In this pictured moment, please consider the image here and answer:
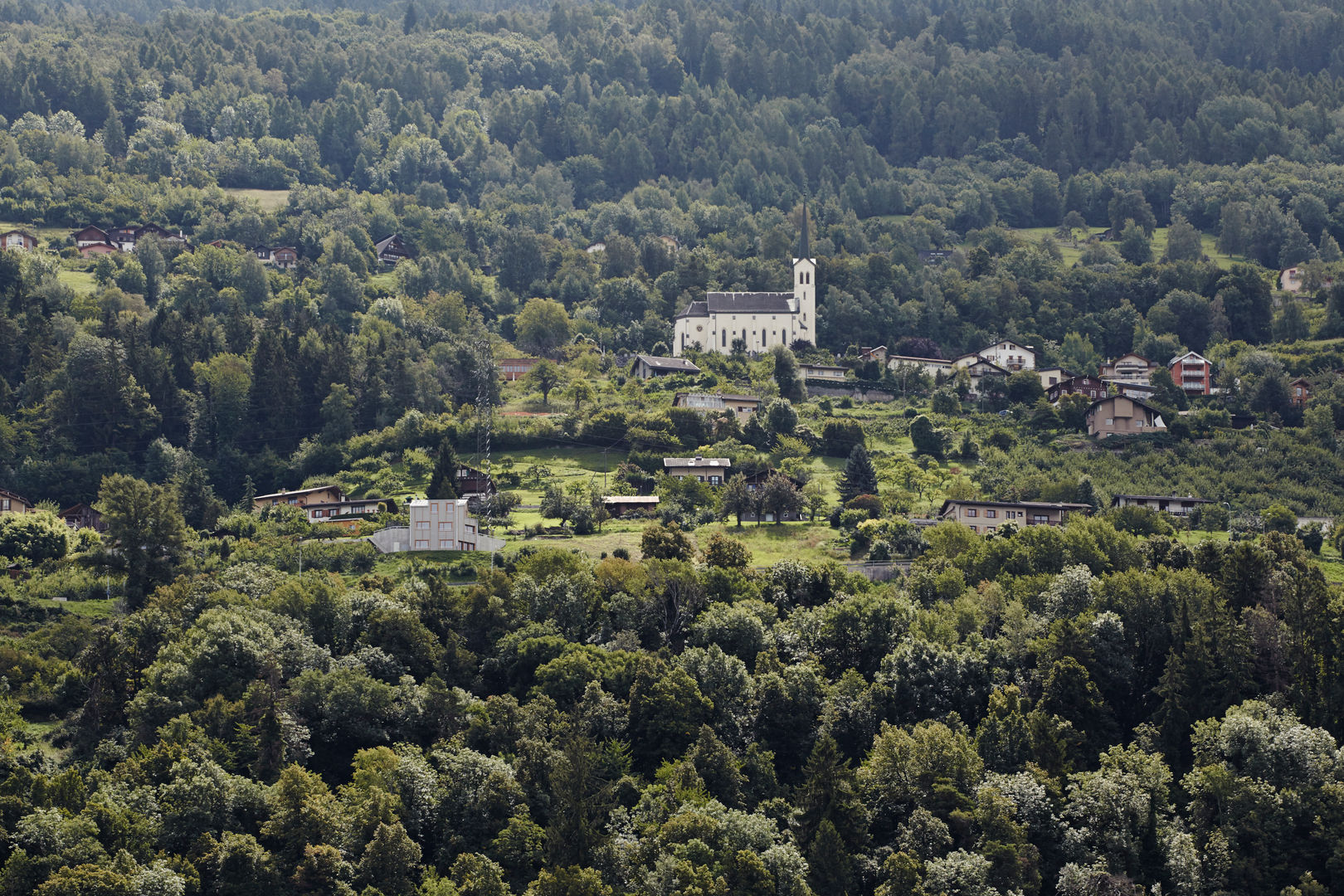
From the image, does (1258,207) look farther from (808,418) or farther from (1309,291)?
(808,418)

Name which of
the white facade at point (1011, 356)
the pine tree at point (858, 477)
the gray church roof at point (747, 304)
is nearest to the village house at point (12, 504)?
the pine tree at point (858, 477)

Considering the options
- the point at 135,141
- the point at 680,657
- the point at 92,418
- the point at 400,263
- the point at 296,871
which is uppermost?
the point at 135,141

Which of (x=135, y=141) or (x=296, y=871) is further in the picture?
(x=135, y=141)

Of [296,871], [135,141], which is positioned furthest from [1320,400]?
[135,141]

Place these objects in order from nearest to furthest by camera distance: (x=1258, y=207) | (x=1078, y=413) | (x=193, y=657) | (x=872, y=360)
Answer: (x=193, y=657)
(x=1078, y=413)
(x=872, y=360)
(x=1258, y=207)

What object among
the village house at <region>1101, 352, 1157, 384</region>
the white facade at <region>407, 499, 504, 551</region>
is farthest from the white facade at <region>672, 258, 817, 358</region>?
the white facade at <region>407, 499, 504, 551</region>

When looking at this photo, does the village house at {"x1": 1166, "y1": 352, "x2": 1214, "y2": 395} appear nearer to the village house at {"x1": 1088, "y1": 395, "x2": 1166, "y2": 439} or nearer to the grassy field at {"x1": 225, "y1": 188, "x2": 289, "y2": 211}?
the village house at {"x1": 1088, "y1": 395, "x2": 1166, "y2": 439}

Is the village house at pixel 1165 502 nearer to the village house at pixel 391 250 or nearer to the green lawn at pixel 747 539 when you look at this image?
the green lawn at pixel 747 539

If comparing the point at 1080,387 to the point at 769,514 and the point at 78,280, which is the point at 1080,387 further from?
the point at 78,280
